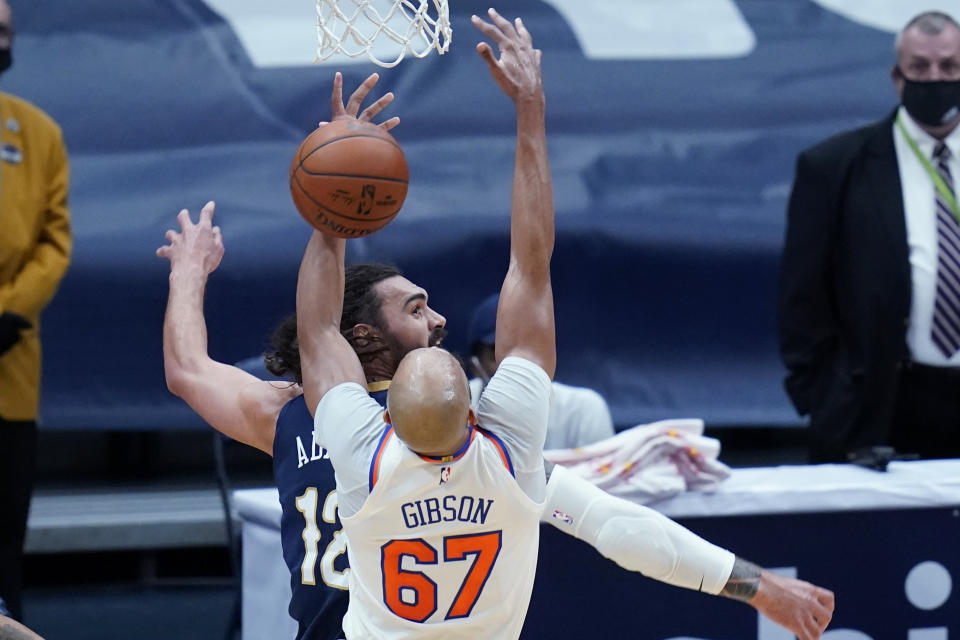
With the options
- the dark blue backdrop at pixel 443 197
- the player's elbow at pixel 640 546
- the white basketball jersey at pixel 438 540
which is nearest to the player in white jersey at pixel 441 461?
the white basketball jersey at pixel 438 540

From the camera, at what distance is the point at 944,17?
4844mm

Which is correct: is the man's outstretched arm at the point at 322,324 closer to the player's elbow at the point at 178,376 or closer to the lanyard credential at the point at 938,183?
the player's elbow at the point at 178,376

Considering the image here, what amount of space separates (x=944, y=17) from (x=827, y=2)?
2.00 metres

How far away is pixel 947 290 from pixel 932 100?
A: 26.2 inches

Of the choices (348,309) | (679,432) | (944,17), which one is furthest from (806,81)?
(348,309)

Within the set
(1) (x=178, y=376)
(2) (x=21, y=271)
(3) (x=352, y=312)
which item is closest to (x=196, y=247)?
(1) (x=178, y=376)

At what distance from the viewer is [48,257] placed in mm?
5113

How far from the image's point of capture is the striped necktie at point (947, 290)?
4.65 metres

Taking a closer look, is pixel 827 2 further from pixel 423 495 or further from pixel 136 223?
pixel 423 495

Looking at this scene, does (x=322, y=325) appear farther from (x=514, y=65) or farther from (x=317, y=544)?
(x=514, y=65)

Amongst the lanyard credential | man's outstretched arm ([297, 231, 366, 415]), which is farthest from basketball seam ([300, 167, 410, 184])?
the lanyard credential

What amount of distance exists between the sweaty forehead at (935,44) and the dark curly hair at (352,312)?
2.53m

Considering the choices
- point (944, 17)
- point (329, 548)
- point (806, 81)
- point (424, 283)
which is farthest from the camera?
point (806, 81)

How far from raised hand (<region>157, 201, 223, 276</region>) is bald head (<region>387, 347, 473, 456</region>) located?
3.65 feet
